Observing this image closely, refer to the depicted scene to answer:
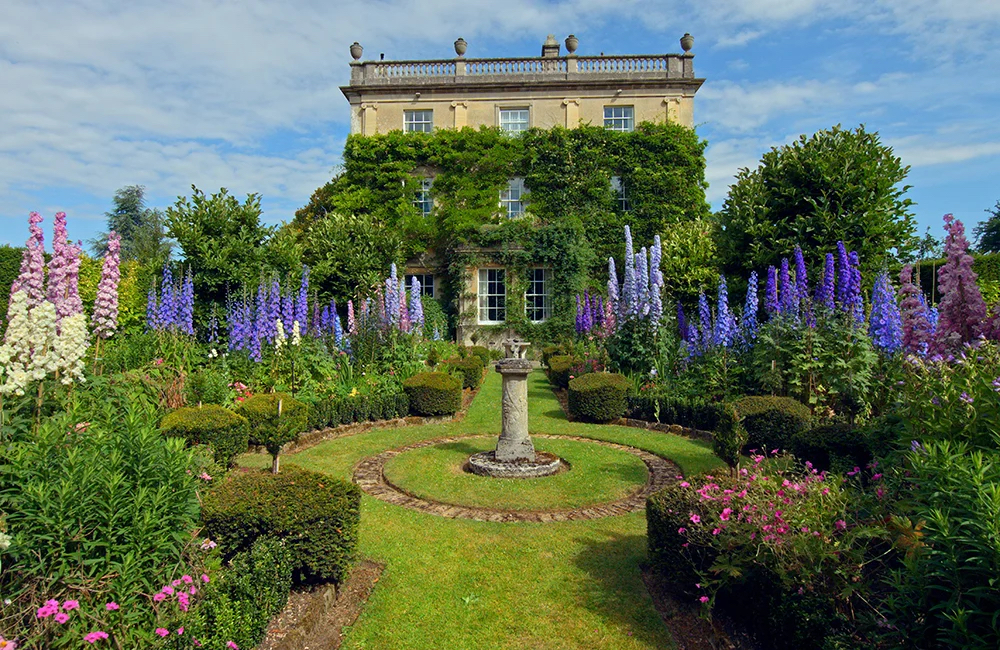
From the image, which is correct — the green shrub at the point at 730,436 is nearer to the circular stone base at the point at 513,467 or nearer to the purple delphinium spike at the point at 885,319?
the circular stone base at the point at 513,467

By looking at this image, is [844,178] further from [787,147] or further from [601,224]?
[601,224]

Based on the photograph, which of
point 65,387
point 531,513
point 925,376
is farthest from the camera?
point 531,513

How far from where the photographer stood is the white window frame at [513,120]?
21719 millimetres

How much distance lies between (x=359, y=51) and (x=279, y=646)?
2256 cm

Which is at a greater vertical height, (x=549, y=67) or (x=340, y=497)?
(x=549, y=67)

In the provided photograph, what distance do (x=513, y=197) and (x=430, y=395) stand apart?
13.0 metres

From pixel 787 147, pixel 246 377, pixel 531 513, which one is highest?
pixel 787 147

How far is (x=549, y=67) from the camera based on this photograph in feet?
71.2

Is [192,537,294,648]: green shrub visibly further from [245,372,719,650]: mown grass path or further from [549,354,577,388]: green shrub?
[549,354,577,388]: green shrub

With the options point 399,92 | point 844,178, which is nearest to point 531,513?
point 844,178

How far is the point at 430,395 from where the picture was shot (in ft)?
Answer: 33.3

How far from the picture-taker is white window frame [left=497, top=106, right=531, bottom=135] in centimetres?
2172

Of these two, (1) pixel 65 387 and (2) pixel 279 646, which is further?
(1) pixel 65 387

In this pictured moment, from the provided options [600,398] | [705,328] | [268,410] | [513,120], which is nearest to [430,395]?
[600,398]
